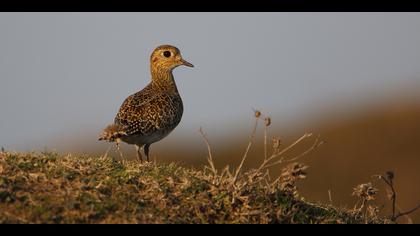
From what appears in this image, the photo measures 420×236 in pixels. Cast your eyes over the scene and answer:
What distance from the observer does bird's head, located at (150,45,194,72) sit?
43.8 feet

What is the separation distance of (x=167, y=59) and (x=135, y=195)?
5.50m

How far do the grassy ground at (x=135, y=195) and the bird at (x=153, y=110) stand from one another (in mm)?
2020

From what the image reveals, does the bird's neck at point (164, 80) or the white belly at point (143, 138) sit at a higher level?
the bird's neck at point (164, 80)

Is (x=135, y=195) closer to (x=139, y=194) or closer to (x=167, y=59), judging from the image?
(x=139, y=194)

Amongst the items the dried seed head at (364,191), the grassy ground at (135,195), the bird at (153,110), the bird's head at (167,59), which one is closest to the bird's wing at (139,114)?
the bird at (153,110)

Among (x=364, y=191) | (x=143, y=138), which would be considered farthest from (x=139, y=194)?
(x=143, y=138)

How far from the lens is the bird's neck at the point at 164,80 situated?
13.0 meters

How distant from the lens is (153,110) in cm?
1180

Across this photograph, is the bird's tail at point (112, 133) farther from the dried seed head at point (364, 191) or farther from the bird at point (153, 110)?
the dried seed head at point (364, 191)

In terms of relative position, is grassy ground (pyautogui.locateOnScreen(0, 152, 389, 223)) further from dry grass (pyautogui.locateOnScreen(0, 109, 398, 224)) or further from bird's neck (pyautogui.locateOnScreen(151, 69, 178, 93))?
bird's neck (pyautogui.locateOnScreen(151, 69, 178, 93))
